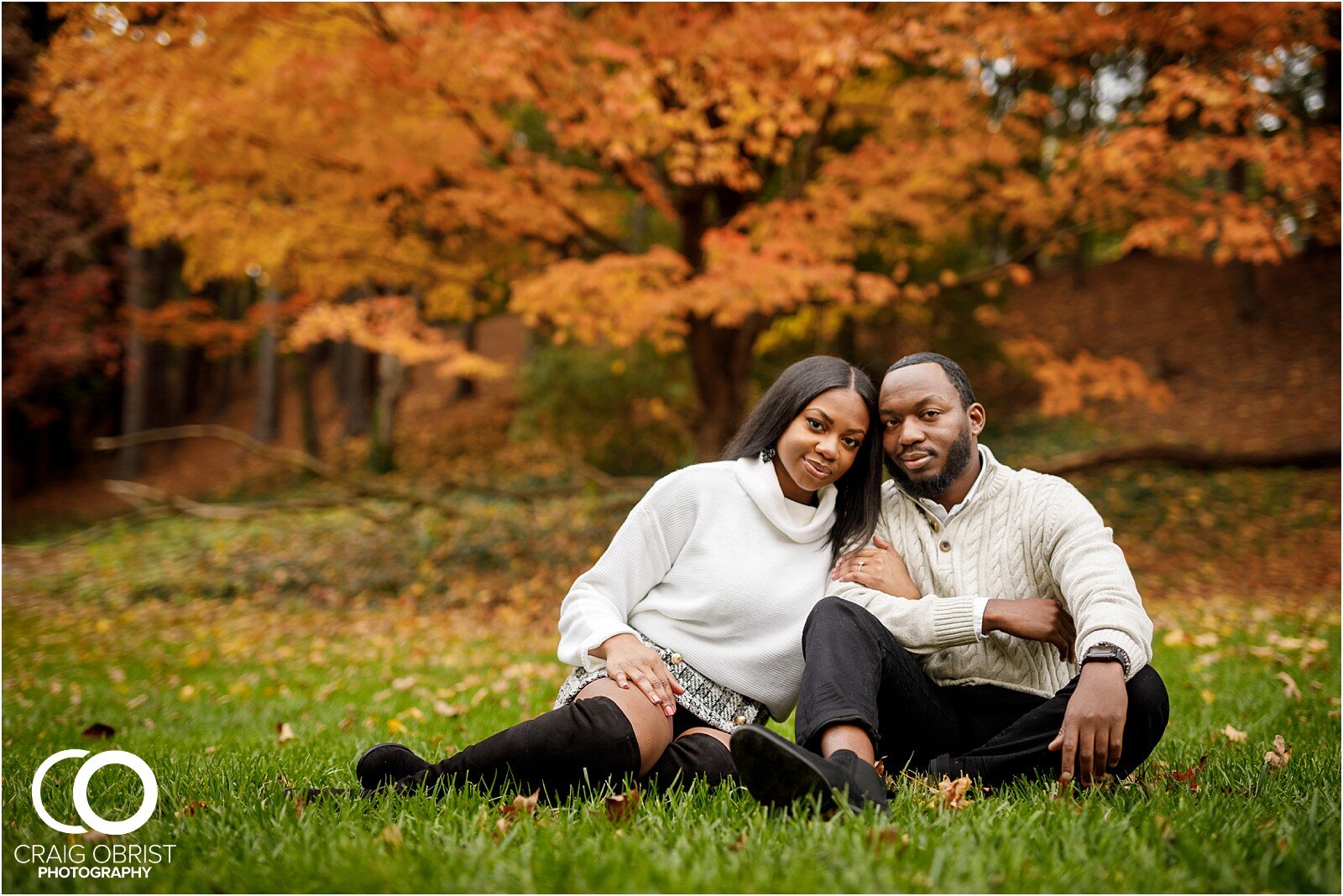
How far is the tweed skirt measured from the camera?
253cm

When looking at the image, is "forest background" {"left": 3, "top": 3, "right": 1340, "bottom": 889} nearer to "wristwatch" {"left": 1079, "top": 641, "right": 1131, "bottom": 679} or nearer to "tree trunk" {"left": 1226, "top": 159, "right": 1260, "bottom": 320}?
"wristwatch" {"left": 1079, "top": 641, "right": 1131, "bottom": 679}

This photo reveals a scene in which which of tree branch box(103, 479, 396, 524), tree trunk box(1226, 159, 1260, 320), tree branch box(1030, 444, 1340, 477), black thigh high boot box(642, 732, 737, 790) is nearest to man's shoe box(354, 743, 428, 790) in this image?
black thigh high boot box(642, 732, 737, 790)

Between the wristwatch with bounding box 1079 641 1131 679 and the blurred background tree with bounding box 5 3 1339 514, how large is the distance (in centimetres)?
444

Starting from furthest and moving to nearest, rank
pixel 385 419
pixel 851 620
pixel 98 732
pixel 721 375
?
pixel 385 419
pixel 721 375
pixel 98 732
pixel 851 620

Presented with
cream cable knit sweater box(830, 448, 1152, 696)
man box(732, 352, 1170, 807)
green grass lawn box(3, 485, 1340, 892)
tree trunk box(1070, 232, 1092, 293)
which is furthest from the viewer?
tree trunk box(1070, 232, 1092, 293)

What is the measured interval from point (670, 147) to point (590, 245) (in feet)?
3.97

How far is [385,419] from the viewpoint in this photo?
14844 millimetres

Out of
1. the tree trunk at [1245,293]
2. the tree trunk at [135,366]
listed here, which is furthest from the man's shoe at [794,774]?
the tree trunk at [1245,293]

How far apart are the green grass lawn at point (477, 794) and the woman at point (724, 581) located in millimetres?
257

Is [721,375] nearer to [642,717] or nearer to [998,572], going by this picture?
[998,572]

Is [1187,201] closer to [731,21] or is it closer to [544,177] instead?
[731,21]

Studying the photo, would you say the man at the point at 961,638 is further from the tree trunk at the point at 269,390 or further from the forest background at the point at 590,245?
the tree trunk at the point at 269,390

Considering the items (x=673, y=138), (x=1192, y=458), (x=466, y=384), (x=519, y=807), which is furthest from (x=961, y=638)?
(x=466, y=384)

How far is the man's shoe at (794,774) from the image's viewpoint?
1908mm
